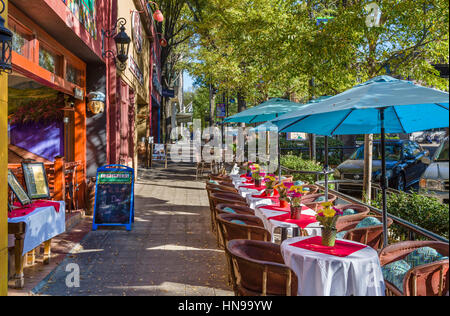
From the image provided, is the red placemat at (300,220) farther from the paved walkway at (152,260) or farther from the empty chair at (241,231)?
the paved walkway at (152,260)

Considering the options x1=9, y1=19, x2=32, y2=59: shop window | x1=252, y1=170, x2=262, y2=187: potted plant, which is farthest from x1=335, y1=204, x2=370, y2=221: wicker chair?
x1=9, y1=19, x2=32, y2=59: shop window

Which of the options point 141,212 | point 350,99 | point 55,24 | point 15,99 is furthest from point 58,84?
point 350,99

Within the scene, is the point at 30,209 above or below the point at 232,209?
above

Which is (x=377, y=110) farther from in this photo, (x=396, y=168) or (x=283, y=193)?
(x=396, y=168)

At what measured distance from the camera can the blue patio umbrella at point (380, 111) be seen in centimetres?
384

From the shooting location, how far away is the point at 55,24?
6953 mm

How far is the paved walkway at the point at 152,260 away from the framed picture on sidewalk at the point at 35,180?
1.09m

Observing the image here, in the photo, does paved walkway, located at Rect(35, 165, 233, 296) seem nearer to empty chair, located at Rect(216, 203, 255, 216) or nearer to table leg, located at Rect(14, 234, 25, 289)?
table leg, located at Rect(14, 234, 25, 289)

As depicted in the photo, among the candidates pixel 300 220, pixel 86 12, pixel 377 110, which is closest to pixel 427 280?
pixel 300 220

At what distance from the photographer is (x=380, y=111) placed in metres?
5.06

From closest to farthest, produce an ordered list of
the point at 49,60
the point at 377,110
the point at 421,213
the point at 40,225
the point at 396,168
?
the point at 40,225 → the point at 377,110 → the point at 421,213 → the point at 49,60 → the point at 396,168

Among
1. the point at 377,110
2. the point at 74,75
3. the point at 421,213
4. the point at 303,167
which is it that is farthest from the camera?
the point at 303,167

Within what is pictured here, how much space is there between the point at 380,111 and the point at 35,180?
516 cm

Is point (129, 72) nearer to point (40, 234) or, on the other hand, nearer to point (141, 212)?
point (141, 212)
